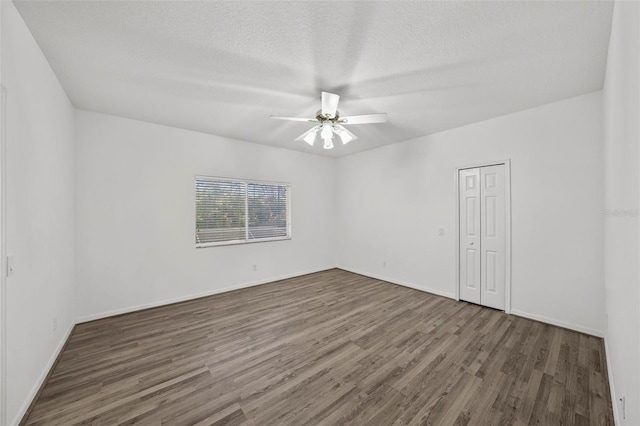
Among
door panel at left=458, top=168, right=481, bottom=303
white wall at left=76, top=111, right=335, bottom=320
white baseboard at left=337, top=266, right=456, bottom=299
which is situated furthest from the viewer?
white baseboard at left=337, top=266, right=456, bottom=299

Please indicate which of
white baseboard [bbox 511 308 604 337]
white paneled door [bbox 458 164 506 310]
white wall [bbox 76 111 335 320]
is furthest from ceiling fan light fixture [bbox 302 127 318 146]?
white baseboard [bbox 511 308 604 337]

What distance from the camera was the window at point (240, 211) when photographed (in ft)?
13.6

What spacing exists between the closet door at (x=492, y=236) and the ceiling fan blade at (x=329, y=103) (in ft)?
8.37

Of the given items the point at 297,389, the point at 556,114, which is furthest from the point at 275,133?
the point at 556,114

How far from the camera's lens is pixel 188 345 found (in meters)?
2.59

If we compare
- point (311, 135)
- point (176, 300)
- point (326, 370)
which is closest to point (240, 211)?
point (176, 300)

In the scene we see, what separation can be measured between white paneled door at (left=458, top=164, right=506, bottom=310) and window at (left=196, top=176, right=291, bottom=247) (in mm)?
3288

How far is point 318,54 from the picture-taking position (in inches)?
78.9

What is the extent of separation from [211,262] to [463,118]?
15.0 ft

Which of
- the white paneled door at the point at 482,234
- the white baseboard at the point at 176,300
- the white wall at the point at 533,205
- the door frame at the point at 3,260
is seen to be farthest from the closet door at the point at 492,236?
the door frame at the point at 3,260

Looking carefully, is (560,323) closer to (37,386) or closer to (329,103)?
(329,103)

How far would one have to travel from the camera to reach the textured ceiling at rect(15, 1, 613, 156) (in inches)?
63.6

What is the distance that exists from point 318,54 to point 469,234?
334cm

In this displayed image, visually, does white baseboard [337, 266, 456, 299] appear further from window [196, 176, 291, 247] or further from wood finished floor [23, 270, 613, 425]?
window [196, 176, 291, 247]
